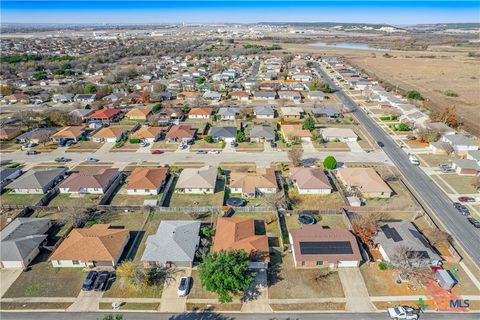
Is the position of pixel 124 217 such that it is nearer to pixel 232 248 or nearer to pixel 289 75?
pixel 232 248

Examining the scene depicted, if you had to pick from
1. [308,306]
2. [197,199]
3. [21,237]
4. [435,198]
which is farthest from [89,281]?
[435,198]

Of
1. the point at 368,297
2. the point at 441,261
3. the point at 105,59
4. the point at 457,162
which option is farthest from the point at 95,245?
the point at 105,59

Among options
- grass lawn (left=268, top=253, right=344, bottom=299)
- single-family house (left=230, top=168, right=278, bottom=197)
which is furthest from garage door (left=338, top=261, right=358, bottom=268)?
single-family house (left=230, top=168, right=278, bottom=197)

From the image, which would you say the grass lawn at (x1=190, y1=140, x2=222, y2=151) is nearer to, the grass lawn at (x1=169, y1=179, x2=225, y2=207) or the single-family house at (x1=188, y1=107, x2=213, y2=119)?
the single-family house at (x1=188, y1=107, x2=213, y2=119)

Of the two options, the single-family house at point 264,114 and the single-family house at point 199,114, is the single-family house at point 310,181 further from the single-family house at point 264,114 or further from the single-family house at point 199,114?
the single-family house at point 199,114

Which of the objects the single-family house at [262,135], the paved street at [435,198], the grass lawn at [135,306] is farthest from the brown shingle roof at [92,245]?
the paved street at [435,198]
